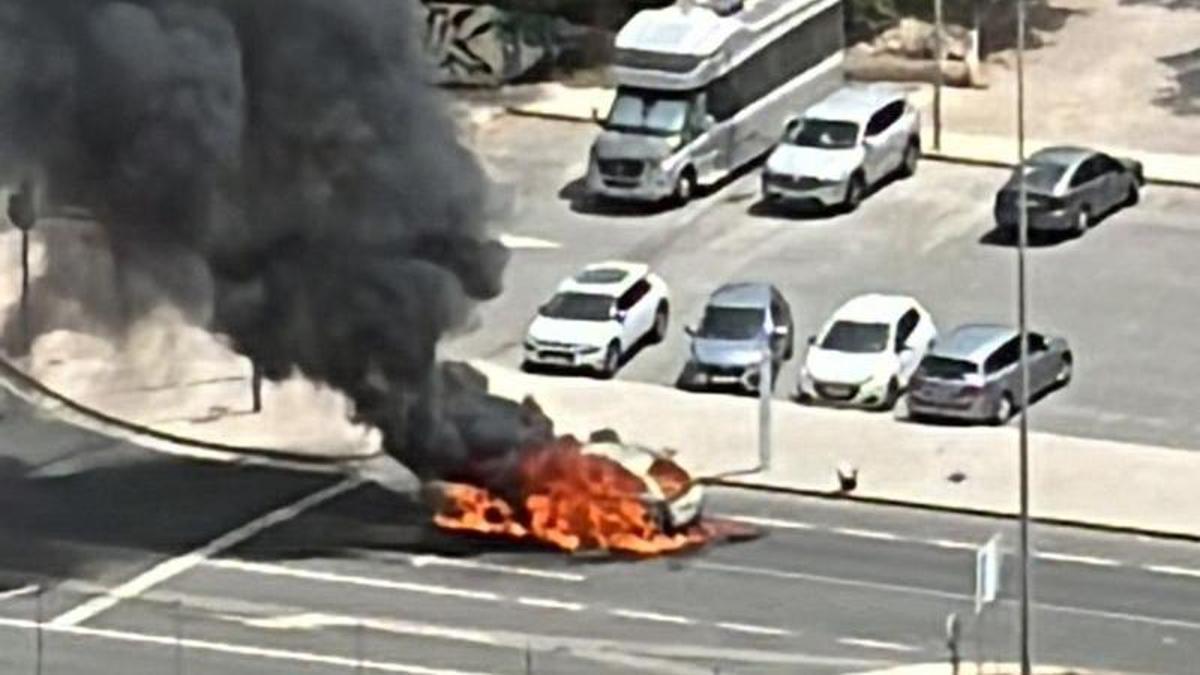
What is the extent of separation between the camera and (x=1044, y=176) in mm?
48062

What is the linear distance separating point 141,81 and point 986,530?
9655 millimetres

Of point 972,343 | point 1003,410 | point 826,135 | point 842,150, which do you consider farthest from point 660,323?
point 826,135

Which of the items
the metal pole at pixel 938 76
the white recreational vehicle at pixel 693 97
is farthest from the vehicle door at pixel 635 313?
the metal pole at pixel 938 76

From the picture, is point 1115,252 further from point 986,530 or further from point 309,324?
point 309,324

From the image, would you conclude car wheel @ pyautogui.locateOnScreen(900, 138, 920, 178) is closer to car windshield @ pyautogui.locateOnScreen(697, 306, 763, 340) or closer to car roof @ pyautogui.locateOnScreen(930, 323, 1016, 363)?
car windshield @ pyautogui.locateOnScreen(697, 306, 763, 340)

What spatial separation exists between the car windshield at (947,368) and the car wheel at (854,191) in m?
7.93

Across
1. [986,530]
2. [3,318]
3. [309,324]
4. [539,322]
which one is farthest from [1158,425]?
[3,318]

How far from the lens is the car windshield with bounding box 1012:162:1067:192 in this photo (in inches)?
1884

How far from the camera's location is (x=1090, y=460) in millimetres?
40344

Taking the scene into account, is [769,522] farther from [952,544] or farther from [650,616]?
[650,616]

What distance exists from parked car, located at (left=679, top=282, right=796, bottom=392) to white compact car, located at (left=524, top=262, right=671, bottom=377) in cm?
65

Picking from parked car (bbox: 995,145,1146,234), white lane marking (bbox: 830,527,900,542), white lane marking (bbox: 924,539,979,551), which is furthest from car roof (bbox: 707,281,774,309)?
white lane marking (bbox: 924,539,979,551)

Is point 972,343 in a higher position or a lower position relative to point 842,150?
lower

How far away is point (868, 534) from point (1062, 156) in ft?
39.1
